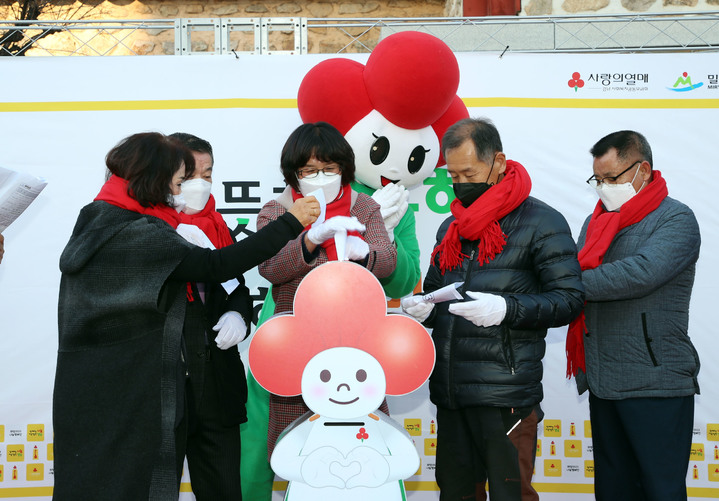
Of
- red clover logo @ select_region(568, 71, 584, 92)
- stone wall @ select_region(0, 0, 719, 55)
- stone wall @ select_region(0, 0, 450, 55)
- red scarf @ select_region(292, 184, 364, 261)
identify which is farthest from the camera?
stone wall @ select_region(0, 0, 450, 55)

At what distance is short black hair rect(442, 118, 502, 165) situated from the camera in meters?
1.98

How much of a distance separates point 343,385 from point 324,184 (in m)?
0.70

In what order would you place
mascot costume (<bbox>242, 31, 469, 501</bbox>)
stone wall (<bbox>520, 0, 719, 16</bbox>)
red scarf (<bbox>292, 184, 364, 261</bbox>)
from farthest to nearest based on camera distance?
1. stone wall (<bbox>520, 0, 719, 16</bbox>)
2. mascot costume (<bbox>242, 31, 469, 501</bbox>)
3. red scarf (<bbox>292, 184, 364, 261</bbox>)

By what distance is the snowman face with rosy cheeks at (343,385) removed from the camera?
1711 millimetres

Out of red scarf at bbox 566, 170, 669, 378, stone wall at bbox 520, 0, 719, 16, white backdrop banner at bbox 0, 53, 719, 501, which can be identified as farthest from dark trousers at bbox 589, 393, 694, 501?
stone wall at bbox 520, 0, 719, 16

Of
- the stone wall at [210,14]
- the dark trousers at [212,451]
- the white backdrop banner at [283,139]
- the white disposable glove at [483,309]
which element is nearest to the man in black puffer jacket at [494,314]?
the white disposable glove at [483,309]

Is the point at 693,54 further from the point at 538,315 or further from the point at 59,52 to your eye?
the point at 59,52

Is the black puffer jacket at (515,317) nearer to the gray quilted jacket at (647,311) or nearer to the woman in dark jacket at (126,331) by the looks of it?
the gray quilted jacket at (647,311)

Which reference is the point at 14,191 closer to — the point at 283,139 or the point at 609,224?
the point at 283,139

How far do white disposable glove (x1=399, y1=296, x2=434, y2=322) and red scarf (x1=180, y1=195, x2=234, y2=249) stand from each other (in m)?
0.75

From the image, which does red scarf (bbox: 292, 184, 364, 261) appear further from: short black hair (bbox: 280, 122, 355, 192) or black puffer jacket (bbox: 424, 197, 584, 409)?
black puffer jacket (bbox: 424, 197, 584, 409)

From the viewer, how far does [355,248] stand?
187 cm

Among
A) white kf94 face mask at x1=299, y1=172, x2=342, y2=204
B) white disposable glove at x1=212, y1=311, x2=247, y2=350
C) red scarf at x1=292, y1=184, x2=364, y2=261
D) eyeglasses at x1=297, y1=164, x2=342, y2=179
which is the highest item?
eyeglasses at x1=297, y1=164, x2=342, y2=179

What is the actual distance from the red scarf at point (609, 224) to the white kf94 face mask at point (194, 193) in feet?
4.44
